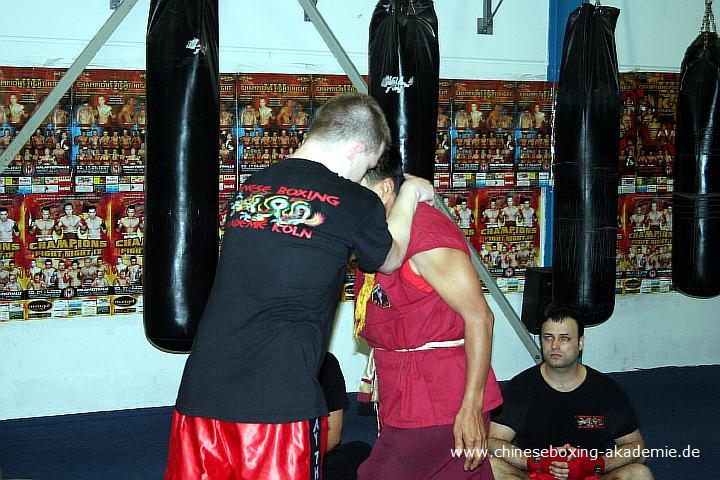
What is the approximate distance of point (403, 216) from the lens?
7.79 ft

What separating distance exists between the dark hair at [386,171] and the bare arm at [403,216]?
4 centimetres

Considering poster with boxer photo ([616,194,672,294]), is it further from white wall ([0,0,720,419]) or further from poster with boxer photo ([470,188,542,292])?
poster with boxer photo ([470,188,542,292])

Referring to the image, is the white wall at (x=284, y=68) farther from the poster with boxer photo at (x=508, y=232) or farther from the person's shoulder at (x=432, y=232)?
the person's shoulder at (x=432, y=232)

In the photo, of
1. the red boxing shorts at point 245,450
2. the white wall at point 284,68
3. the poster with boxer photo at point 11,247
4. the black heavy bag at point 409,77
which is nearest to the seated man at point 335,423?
the black heavy bag at point 409,77

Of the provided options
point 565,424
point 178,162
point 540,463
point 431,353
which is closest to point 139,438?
point 178,162

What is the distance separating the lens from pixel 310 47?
568 cm

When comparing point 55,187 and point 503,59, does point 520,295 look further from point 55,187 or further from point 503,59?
point 55,187

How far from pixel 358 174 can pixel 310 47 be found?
369cm

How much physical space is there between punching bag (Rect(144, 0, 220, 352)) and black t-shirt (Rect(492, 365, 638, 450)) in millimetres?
1570

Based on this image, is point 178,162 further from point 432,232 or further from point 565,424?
point 565,424

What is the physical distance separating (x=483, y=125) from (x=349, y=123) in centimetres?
417

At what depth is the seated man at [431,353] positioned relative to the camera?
7.97ft

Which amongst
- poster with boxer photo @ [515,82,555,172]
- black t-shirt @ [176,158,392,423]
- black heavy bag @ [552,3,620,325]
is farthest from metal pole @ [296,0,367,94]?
black t-shirt @ [176,158,392,423]

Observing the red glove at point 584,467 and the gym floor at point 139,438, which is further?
the gym floor at point 139,438
